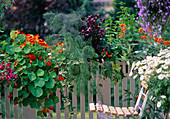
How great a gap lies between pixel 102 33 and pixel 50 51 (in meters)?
0.71

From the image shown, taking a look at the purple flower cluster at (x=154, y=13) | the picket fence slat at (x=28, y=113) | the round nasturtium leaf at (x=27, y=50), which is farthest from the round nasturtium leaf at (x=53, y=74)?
the purple flower cluster at (x=154, y=13)

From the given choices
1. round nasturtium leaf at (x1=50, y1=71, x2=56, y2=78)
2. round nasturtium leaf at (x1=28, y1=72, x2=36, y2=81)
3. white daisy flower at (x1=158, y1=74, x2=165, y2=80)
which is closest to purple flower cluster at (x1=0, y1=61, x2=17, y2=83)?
round nasturtium leaf at (x1=28, y1=72, x2=36, y2=81)

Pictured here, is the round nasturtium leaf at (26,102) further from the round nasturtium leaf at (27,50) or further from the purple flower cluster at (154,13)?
the purple flower cluster at (154,13)

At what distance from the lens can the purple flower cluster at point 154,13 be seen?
4.10 metres

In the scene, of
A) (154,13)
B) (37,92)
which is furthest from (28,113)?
(154,13)

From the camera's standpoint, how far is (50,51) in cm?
306

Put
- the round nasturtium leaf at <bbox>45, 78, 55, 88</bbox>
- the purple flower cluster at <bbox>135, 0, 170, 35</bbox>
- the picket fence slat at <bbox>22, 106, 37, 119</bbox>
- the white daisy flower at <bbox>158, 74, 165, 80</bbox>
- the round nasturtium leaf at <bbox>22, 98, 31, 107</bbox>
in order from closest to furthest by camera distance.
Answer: the white daisy flower at <bbox>158, 74, 165, 80</bbox> < the round nasturtium leaf at <bbox>45, 78, 55, 88</bbox> < the round nasturtium leaf at <bbox>22, 98, 31, 107</bbox> < the picket fence slat at <bbox>22, 106, 37, 119</bbox> < the purple flower cluster at <bbox>135, 0, 170, 35</bbox>

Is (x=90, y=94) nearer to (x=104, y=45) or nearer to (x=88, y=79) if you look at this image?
(x=88, y=79)

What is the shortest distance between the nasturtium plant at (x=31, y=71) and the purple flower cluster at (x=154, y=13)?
1.90 metres

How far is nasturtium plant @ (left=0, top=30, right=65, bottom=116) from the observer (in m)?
2.76

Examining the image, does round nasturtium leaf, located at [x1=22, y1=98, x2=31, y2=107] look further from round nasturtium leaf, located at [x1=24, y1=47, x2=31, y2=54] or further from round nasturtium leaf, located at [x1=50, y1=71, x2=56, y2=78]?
round nasturtium leaf, located at [x1=24, y1=47, x2=31, y2=54]

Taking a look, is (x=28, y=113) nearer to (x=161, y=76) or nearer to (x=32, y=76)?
(x=32, y=76)

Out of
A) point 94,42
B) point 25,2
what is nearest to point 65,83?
point 94,42

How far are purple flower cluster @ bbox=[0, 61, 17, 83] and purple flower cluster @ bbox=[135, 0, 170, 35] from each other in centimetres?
242
